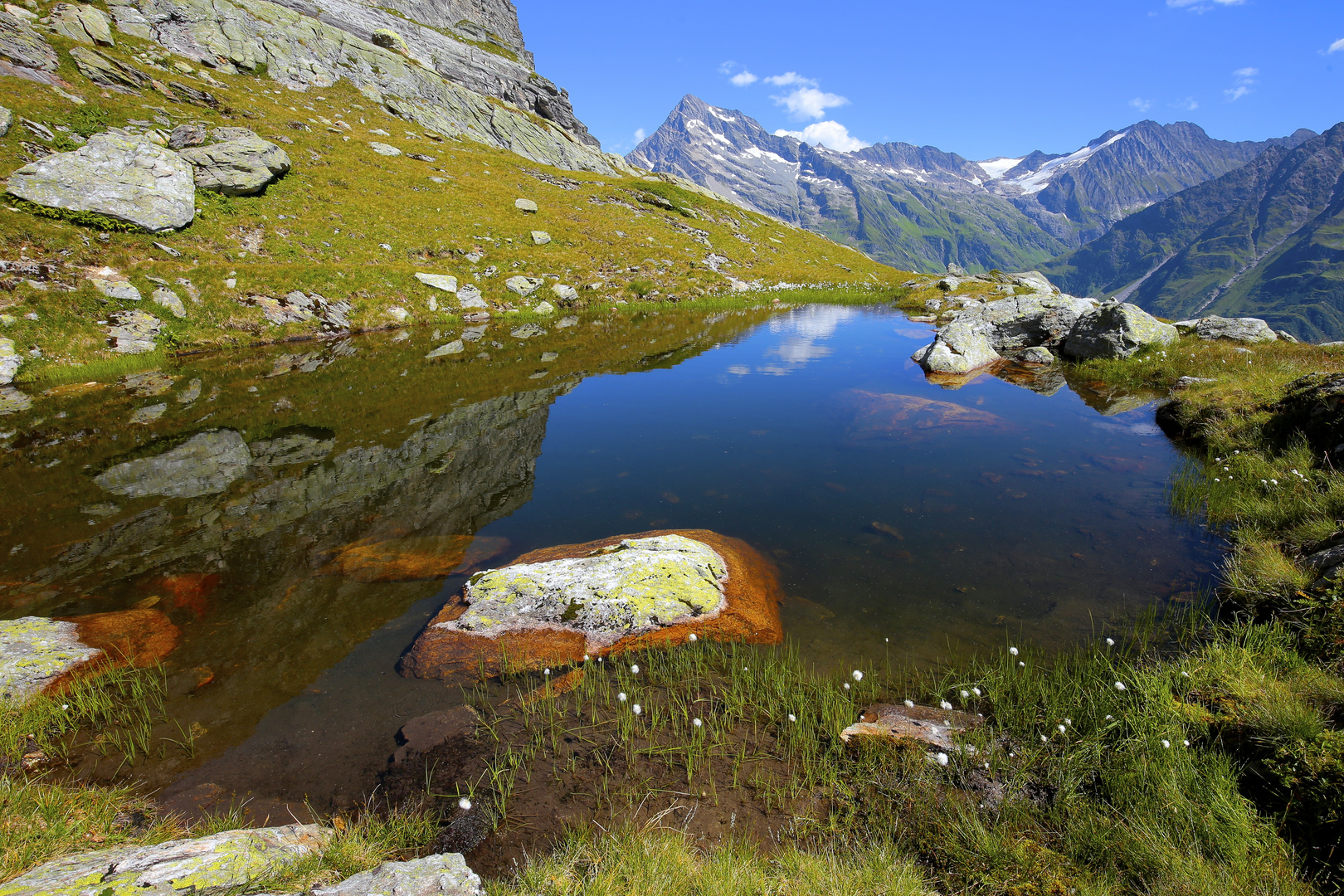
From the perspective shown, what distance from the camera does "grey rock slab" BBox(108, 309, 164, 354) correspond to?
942 inches

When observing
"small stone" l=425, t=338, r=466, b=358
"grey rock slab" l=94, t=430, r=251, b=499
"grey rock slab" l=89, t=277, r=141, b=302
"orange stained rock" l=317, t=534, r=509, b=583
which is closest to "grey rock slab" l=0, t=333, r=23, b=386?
"grey rock slab" l=89, t=277, r=141, b=302

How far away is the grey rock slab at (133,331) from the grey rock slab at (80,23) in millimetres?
42113

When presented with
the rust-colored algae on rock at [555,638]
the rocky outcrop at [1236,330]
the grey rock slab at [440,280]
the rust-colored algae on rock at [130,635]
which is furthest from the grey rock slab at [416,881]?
the grey rock slab at [440,280]

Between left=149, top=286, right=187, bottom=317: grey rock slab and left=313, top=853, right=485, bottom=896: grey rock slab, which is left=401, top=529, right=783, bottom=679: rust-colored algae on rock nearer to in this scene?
left=313, top=853, right=485, bottom=896: grey rock slab

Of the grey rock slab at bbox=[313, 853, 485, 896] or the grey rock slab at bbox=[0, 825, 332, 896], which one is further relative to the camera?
the grey rock slab at bbox=[313, 853, 485, 896]

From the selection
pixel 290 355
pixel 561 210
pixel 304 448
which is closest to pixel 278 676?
pixel 304 448

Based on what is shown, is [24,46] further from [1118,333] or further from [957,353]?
[1118,333]

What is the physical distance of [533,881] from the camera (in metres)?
4.29

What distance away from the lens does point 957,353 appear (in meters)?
26.7

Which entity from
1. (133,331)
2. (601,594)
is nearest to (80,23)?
(133,331)

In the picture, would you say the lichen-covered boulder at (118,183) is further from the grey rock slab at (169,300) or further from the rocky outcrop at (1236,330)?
the rocky outcrop at (1236,330)

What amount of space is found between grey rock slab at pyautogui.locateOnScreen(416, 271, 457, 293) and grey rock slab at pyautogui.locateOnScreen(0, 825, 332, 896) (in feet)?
127

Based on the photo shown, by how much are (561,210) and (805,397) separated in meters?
50.4

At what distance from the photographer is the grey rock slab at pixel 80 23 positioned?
45812 mm
